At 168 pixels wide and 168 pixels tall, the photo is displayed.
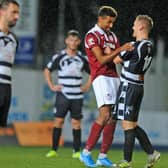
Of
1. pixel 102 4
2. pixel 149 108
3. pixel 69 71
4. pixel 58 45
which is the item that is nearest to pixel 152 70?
pixel 149 108

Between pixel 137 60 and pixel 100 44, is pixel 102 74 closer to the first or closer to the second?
pixel 100 44

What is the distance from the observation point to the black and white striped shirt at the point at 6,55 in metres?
9.79

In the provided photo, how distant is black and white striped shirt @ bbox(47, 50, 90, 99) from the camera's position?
14.1m

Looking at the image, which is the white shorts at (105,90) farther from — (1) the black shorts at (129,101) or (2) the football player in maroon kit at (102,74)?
(1) the black shorts at (129,101)

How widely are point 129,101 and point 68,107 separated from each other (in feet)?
12.2

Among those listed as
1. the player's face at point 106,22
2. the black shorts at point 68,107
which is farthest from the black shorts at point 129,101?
the black shorts at point 68,107

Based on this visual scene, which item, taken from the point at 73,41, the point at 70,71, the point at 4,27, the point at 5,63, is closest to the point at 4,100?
the point at 5,63

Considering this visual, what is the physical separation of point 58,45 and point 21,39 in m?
0.87

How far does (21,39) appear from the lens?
19000mm

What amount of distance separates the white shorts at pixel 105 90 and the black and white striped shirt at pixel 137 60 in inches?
17.5

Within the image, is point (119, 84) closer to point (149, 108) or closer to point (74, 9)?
point (74, 9)

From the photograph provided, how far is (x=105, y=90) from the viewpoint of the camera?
35.7 feet

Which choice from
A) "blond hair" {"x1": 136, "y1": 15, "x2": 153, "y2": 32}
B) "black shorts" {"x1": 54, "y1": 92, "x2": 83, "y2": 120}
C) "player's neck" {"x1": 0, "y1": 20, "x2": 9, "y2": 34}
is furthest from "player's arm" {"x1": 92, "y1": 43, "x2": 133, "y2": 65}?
"black shorts" {"x1": 54, "y1": 92, "x2": 83, "y2": 120}

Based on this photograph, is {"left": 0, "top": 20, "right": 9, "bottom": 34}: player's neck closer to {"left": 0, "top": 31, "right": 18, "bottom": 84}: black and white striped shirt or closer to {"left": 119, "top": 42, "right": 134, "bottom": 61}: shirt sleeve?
{"left": 0, "top": 31, "right": 18, "bottom": 84}: black and white striped shirt
